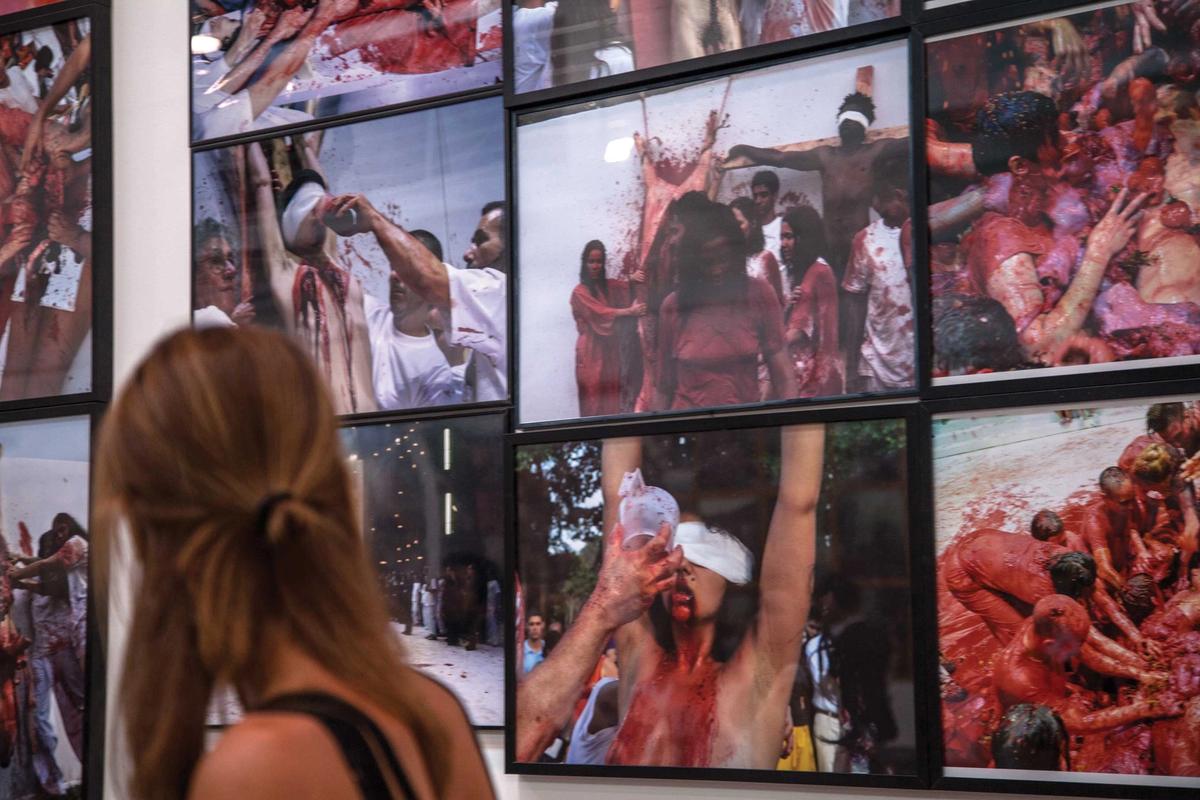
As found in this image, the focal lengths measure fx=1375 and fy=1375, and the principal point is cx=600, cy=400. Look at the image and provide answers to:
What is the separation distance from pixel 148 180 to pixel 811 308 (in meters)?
2.12

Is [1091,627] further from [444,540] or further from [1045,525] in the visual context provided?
[444,540]

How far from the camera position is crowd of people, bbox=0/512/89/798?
3.93 metres

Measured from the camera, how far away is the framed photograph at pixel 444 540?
3.41m

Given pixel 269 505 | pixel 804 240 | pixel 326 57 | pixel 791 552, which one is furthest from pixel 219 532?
pixel 326 57

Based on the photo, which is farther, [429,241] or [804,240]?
[429,241]

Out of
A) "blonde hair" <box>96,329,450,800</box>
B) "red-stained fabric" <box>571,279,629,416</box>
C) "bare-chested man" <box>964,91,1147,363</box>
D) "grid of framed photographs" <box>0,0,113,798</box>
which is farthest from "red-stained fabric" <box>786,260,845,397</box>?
"grid of framed photographs" <box>0,0,113,798</box>

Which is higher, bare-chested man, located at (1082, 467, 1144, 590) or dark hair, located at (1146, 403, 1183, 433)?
dark hair, located at (1146, 403, 1183, 433)

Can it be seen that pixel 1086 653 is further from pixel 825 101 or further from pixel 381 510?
pixel 381 510

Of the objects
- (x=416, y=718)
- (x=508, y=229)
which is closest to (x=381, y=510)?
(x=508, y=229)

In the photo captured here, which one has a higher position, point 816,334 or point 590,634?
point 816,334

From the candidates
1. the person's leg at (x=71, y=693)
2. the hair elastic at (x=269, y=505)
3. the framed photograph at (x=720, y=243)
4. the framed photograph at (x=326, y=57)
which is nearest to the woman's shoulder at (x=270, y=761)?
the hair elastic at (x=269, y=505)

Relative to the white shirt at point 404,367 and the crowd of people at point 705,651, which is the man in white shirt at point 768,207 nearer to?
the crowd of people at point 705,651

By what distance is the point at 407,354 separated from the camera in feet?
11.7

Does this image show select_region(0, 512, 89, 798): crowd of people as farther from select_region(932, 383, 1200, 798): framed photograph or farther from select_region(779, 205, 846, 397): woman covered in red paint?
select_region(932, 383, 1200, 798): framed photograph
